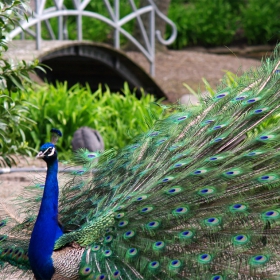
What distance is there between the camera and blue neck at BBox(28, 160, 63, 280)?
345cm

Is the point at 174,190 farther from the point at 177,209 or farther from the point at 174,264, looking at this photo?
the point at 174,264

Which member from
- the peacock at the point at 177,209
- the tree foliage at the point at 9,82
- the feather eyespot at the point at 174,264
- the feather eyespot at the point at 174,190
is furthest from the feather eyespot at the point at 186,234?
the tree foliage at the point at 9,82

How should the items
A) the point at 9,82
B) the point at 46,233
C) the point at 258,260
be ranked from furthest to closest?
the point at 9,82
the point at 46,233
the point at 258,260

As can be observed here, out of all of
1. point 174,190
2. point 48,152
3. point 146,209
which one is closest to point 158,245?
point 146,209

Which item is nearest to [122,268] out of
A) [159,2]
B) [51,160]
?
[51,160]

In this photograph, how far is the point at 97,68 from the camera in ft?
37.6

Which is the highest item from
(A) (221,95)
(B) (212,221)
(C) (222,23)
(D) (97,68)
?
(A) (221,95)

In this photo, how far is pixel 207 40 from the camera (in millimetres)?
19719

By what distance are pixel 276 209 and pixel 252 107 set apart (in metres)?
0.74

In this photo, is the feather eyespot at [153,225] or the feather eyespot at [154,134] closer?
A: the feather eyespot at [153,225]

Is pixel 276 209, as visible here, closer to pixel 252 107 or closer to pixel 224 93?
pixel 252 107

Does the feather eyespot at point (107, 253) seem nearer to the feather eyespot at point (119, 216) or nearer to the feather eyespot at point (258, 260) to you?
the feather eyespot at point (119, 216)

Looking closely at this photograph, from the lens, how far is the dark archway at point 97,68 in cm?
1022

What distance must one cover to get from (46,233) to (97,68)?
815 cm
